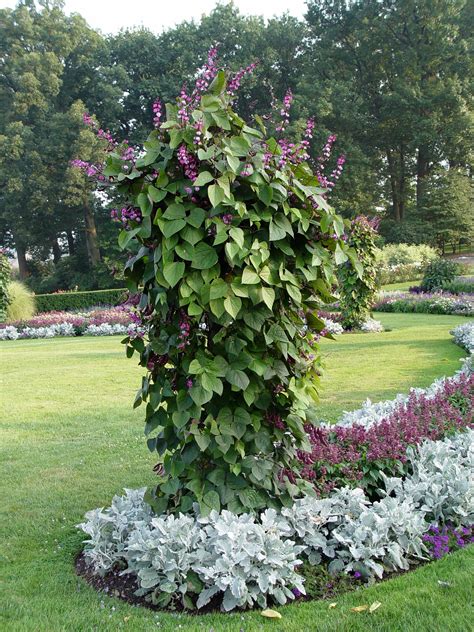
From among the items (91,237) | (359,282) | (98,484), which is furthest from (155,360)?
(91,237)

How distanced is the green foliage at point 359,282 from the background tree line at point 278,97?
21373mm

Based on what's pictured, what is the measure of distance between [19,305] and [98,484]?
15871 millimetres

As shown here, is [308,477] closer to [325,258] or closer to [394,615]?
[394,615]

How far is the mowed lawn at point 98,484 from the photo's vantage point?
238cm

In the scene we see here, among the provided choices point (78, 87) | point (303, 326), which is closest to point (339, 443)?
point (303, 326)

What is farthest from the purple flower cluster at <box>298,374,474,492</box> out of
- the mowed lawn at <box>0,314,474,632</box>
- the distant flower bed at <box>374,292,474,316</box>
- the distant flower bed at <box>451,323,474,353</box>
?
the distant flower bed at <box>374,292,474,316</box>

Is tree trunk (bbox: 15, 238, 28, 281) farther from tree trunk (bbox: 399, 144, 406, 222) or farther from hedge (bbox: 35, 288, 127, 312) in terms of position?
tree trunk (bbox: 399, 144, 406, 222)

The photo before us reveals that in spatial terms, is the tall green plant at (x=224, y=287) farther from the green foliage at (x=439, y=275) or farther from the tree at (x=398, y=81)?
the tree at (x=398, y=81)

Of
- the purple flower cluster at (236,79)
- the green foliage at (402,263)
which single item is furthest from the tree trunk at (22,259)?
the purple flower cluster at (236,79)

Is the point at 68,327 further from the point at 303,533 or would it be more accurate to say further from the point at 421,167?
the point at 421,167

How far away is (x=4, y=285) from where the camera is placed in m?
17.9

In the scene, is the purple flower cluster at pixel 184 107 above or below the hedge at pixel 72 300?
above

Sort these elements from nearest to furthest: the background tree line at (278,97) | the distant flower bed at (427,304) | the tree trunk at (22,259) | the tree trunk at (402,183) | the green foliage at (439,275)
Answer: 1. the distant flower bed at (427,304)
2. the green foliage at (439,275)
3. the background tree line at (278,97)
4. the tree trunk at (22,259)
5. the tree trunk at (402,183)

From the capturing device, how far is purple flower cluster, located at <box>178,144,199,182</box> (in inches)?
95.3
